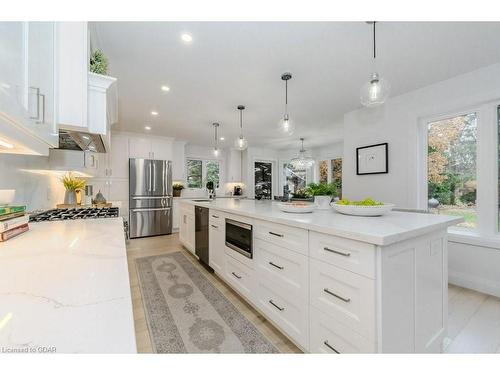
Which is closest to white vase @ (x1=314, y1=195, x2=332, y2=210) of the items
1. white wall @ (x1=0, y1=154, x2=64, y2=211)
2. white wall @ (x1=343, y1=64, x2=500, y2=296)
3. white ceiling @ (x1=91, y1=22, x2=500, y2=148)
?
white ceiling @ (x1=91, y1=22, x2=500, y2=148)

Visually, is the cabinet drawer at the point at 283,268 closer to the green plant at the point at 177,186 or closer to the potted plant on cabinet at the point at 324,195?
the potted plant on cabinet at the point at 324,195

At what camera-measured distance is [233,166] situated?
6887mm

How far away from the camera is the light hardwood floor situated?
1537mm

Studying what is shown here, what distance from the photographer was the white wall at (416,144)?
234 cm

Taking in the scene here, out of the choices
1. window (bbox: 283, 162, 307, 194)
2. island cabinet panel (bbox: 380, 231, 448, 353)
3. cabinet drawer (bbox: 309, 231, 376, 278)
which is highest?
window (bbox: 283, 162, 307, 194)

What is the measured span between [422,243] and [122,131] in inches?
214

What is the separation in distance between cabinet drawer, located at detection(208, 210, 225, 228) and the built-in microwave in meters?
Answer: 0.17

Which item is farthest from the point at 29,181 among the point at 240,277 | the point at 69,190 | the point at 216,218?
the point at 240,277

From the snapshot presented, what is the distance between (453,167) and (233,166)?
519cm

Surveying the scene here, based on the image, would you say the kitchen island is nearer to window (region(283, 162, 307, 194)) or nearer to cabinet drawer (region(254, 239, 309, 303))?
cabinet drawer (region(254, 239, 309, 303))

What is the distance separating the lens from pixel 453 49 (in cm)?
203

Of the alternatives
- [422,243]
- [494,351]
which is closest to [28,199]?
[422,243]
